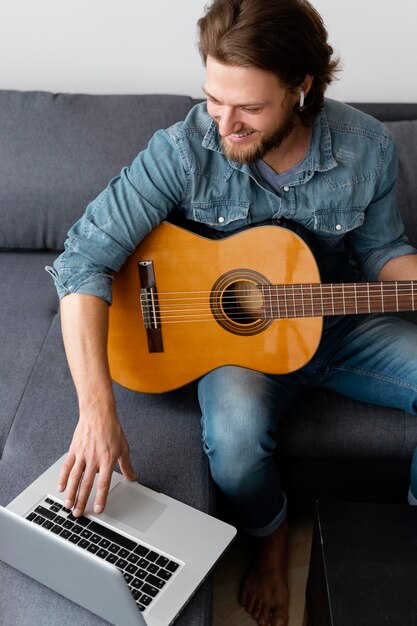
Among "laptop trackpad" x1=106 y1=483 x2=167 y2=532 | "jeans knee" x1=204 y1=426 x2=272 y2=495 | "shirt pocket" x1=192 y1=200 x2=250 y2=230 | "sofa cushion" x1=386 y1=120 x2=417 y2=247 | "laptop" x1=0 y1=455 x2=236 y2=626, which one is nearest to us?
"laptop" x1=0 y1=455 x2=236 y2=626

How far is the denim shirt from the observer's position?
1.29 m

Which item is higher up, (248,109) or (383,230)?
(248,109)

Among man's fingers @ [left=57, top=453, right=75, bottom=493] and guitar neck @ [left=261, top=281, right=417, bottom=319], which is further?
guitar neck @ [left=261, top=281, right=417, bottom=319]

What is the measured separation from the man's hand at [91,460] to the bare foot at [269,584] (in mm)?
452

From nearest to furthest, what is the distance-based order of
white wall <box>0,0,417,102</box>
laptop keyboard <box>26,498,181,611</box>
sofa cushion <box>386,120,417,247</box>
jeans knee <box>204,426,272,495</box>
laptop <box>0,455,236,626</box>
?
1. laptop <box>0,455,236,626</box>
2. laptop keyboard <box>26,498,181,611</box>
3. jeans knee <box>204,426,272,495</box>
4. sofa cushion <box>386,120,417,247</box>
5. white wall <box>0,0,417,102</box>

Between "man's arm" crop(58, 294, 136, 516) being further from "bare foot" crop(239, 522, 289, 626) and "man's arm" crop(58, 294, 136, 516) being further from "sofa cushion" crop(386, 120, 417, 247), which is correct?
"sofa cushion" crop(386, 120, 417, 247)

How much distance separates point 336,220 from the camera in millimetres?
1406

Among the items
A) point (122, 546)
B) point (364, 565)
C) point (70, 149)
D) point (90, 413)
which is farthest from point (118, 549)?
point (70, 149)

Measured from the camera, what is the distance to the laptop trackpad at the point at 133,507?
1.14 m

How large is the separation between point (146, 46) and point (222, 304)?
1.02 metres

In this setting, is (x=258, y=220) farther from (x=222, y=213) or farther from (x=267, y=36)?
(x=267, y=36)

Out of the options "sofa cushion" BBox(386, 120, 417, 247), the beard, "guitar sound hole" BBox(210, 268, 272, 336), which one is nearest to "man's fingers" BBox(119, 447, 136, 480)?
"guitar sound hole" BBox(210, 268, 272, 336)

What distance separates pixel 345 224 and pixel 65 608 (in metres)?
0.95

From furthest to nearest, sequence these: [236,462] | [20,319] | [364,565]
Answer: [20,319] → [236,462] → [364,565]
